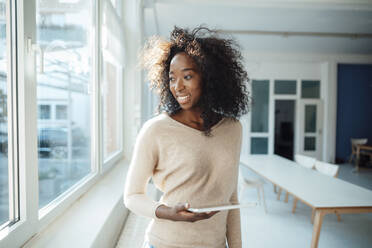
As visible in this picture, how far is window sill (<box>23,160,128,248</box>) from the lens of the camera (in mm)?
1211

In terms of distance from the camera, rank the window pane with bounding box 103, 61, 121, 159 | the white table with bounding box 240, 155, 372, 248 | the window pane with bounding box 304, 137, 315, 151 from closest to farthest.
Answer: the white table with bounding box 240, 155, 372, 248 → the window pane with bounding box 103, 61, 121, 159 → the window pane with bounding box 304, 137, 315, 151

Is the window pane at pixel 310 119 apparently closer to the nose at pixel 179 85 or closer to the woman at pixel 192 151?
the woman at pixel 192 151

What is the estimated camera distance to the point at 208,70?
1033 mm

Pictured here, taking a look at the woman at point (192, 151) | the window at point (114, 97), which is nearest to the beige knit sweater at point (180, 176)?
the woman at point (192, 151)

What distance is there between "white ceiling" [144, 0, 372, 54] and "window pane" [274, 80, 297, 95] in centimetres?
148

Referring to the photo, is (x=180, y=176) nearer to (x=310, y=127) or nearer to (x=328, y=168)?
(x=328, y=168)

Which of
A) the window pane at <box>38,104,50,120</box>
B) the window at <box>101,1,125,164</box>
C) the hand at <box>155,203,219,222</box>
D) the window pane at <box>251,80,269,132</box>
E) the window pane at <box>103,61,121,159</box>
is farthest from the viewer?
the window pane at <box>251,80,269,132</box>

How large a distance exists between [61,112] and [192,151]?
144 cm

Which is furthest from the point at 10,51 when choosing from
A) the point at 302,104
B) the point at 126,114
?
the point at 302,104

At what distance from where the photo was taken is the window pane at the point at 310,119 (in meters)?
8.94

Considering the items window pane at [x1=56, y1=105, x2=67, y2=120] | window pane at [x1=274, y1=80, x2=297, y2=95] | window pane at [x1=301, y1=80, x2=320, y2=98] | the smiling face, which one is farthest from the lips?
window pane at [x1=301, y1=80, x2=320, y2=98]

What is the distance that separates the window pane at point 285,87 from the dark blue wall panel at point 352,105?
1.70m

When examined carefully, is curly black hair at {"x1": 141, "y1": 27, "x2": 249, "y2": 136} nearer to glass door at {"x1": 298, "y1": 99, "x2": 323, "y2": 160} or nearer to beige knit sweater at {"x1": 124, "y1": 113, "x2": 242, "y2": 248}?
beige knit sweater at {"x1": 124, "y1": 113, "x2": 242, "y2": 248}

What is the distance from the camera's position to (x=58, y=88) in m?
1.88
